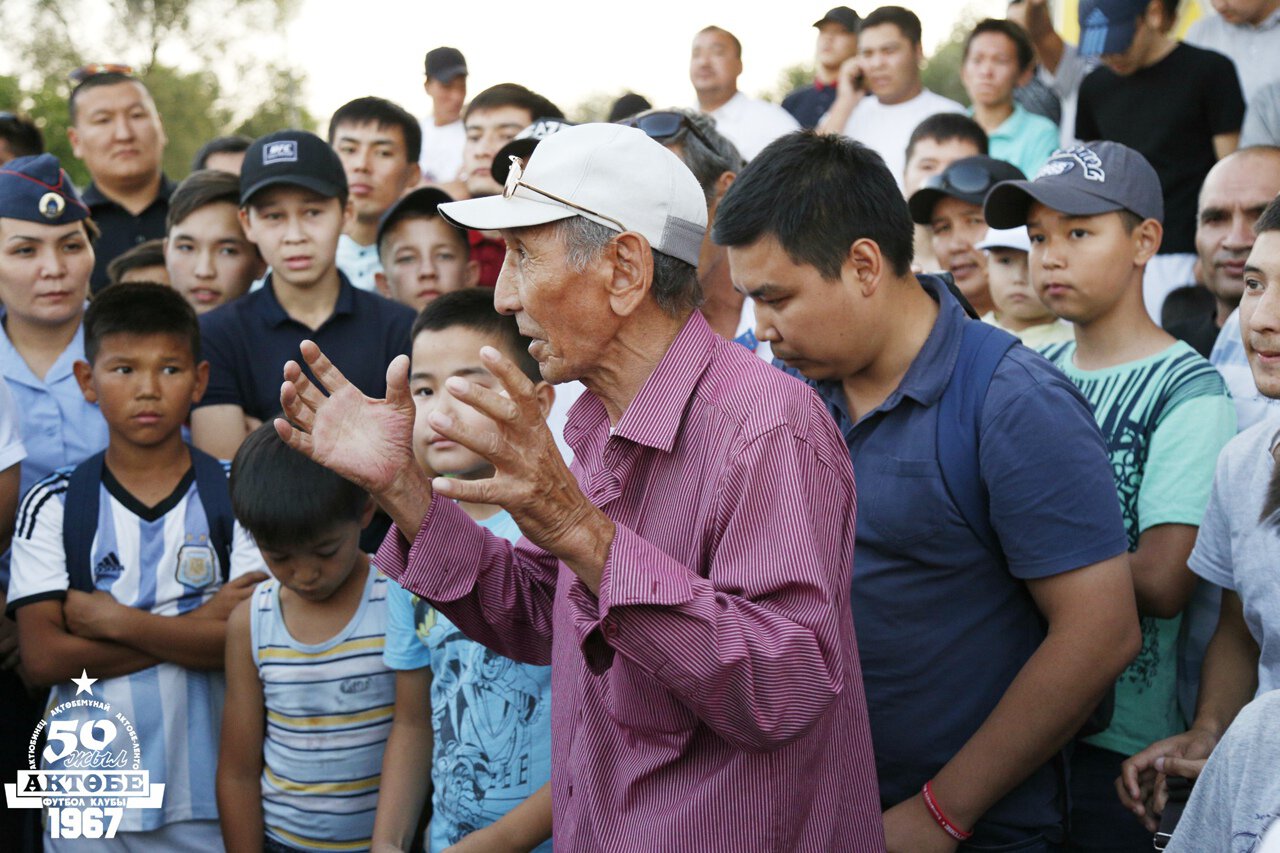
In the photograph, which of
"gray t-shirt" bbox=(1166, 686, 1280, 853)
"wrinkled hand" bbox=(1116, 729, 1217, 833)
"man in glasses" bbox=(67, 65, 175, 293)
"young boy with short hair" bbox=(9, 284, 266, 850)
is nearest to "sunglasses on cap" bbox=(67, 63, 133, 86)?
"man in glasses" bbox=(67, 65, 175, 293)

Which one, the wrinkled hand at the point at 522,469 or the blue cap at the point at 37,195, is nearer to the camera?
the wrinkled hand at the point at 522,469

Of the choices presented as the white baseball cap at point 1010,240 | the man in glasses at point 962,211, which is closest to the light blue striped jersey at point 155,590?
the white baseball cap at point 1010,240

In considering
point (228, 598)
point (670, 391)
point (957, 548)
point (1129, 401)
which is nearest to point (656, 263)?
point (670, 391)

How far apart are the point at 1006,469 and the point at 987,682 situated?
0.49 metres

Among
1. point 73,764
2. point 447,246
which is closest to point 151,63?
point 447,246

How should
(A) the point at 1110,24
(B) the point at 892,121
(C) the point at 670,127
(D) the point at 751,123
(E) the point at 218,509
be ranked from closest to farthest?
(E) the point at 218,509, (C) the point at 670,127, (A) the point at 1110,24, (B) the point at 892,121, (D) the point at 751,123

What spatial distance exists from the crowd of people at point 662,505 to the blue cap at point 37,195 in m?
0.01

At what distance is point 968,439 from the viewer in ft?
7.72

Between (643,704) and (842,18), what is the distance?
24.3 feet

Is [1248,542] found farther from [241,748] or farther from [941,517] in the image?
[241,748]

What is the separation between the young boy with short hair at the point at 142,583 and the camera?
11.0 feet

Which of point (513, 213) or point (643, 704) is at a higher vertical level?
point (513, 213)

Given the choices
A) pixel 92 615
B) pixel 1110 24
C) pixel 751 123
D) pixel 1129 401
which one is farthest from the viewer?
pixel 751 123

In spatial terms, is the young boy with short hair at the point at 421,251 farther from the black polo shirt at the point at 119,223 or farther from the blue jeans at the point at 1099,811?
the blue jeans at the point at 1099,811
